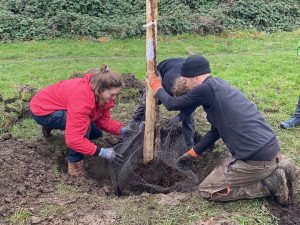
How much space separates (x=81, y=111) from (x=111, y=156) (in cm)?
60

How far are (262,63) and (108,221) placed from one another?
732cm

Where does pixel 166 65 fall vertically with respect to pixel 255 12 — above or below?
above

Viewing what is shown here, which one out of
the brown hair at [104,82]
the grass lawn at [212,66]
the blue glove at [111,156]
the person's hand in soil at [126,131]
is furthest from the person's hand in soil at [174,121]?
the grass lawn at [212,66]

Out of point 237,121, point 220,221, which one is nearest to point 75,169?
point 220,221

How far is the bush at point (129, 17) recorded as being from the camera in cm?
1444

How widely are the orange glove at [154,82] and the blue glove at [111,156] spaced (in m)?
0.82

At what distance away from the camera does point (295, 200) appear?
4.55 metres

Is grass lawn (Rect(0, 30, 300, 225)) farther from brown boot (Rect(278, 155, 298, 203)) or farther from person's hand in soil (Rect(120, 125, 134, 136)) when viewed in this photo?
person's hand in soil (Rect(120, 125, 134, 136))

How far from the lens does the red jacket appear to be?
15.3 feet

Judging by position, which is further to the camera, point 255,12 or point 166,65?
point 255,12

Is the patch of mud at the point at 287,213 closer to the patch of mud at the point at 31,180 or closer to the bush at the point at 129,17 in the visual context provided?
the patch of mud at the point at 31,180

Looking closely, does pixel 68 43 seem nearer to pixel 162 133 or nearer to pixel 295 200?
pixel 162 133

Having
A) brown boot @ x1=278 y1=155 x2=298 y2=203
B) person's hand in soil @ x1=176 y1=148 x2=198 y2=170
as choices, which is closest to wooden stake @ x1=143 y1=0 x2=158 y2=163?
person's hand in soil @ x1=176 y1=148 x2=198 y2=170

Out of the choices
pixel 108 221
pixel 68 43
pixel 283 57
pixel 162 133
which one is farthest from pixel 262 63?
pixel 108 221
